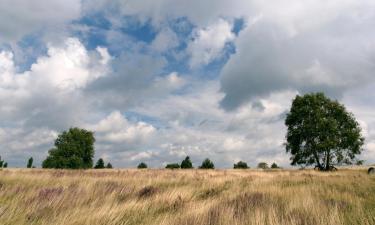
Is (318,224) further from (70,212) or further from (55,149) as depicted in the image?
(55,149)

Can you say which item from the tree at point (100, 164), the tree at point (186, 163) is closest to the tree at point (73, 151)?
the tree at point (186, 163)

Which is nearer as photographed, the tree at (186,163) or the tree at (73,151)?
the tree at (73,151)

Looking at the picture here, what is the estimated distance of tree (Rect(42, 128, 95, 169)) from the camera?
64.7 meters

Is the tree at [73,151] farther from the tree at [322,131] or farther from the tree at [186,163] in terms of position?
the tree at [322,131]

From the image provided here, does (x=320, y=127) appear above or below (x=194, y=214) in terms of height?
above

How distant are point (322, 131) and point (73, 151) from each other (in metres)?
43.4

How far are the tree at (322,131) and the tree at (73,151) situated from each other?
3894cm

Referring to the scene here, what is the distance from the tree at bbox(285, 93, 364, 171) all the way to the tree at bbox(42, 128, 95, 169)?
38.9 meters

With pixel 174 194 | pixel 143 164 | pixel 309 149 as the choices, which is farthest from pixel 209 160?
pixel 174 194

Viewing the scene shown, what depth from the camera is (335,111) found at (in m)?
46.5

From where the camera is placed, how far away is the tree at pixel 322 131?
148 ft

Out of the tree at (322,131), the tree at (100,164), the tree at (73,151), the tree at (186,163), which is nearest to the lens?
the tree at (322,131)

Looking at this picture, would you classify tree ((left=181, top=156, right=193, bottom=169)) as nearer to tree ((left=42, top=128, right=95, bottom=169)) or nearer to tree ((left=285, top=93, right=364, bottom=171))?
tree ((left=42, top=128, right=95, bottom=169))

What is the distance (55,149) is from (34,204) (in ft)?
211
